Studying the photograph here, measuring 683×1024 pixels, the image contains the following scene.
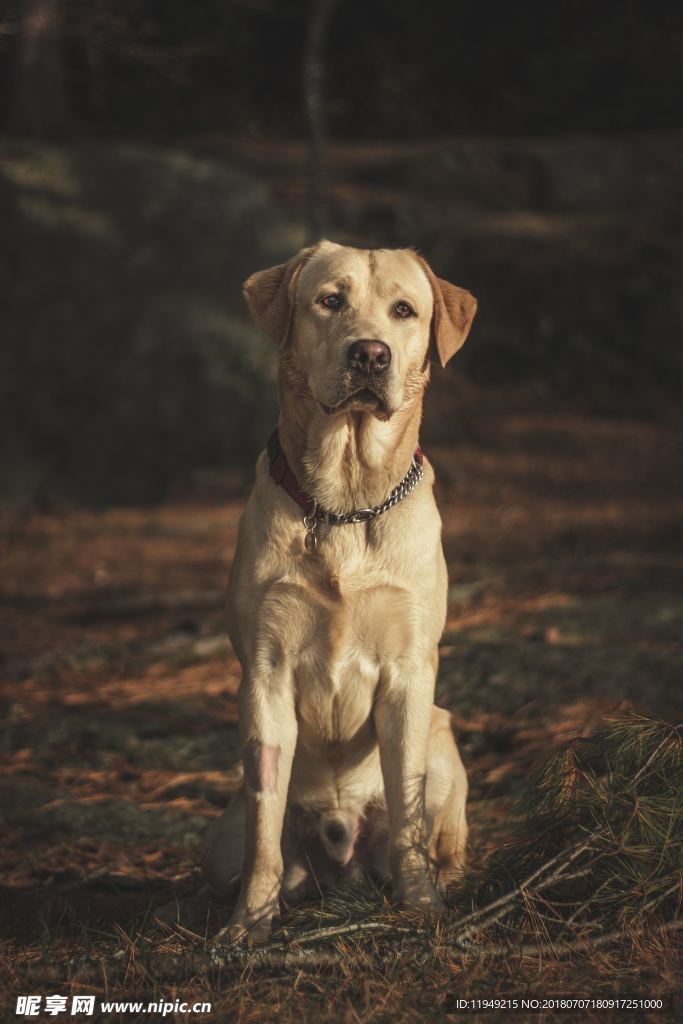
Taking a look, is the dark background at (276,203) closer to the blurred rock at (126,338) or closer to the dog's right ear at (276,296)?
the blurred rock at (126,338)

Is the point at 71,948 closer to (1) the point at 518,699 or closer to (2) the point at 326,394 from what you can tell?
(2) the point at 326,394

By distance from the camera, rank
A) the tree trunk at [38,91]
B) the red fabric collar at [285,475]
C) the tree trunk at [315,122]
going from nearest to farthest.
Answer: the red fabric collar at [285,475] → the tree trunk at [315,122] → the tree trunk at [38,91]

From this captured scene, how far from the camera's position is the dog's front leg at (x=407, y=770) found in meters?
3.14

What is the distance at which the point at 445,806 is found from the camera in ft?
11.3

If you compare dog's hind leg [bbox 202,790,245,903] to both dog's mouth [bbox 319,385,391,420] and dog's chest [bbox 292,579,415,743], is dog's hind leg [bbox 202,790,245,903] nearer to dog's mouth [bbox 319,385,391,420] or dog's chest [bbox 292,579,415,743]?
dog's chest [bbox 292,579,415,743]

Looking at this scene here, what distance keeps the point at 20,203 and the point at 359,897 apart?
7.65 m

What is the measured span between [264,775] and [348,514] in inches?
30.8

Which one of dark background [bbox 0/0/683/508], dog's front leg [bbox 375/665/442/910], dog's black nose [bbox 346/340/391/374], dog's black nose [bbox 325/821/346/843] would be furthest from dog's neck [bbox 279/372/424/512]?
dark background [bbox 0/0/683/508]

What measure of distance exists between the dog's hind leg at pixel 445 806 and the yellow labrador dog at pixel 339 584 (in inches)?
0.4

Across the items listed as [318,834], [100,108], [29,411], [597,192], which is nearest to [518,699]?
[318,834]

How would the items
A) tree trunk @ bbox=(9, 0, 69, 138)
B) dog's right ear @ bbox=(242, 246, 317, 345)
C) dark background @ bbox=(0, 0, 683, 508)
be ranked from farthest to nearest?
tree trunk @ bbox=(9, 0, 69, 138), dark background @ bbox=(0, 0, 683, 508), dog's right ear @ bbox=(242, 246, 317, 345)

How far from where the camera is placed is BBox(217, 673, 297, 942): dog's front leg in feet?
10.2

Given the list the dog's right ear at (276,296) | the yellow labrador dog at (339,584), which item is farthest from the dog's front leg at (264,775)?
the dog's right ear at (276,296)

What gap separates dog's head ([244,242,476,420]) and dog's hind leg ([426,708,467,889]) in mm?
1077
